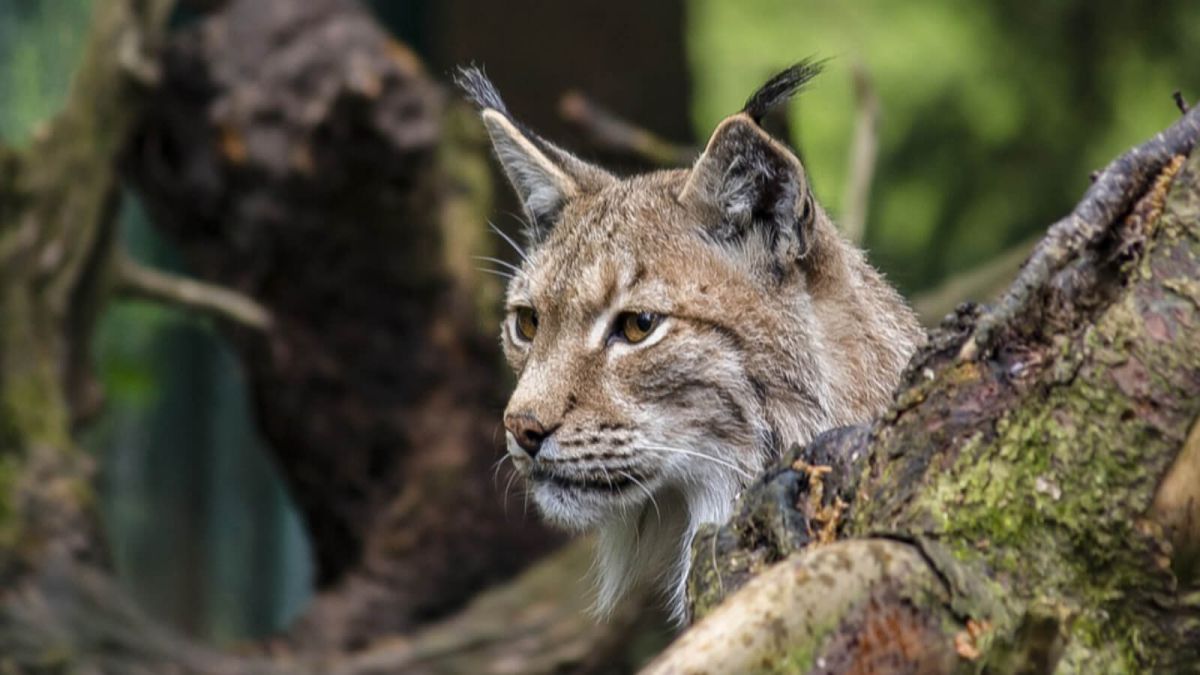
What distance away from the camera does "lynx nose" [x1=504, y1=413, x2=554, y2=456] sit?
11.5 feet

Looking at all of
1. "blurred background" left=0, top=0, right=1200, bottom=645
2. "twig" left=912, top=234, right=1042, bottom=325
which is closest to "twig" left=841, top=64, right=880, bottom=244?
"twig" left=912, top=234, right=1042, bottom=325

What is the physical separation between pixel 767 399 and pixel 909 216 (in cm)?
635

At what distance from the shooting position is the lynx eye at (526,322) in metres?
3.89

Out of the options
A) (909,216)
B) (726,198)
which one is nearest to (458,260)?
(909,216)

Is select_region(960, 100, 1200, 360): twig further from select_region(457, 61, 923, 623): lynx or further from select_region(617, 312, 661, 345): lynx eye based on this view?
select_region(617, 312, 661, 345): lynx eye

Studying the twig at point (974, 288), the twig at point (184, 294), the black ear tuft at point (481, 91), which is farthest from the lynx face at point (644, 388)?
the twig at point (184, 294)

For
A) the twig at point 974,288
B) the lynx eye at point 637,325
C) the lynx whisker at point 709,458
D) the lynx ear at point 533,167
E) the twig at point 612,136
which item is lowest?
the twig at point 974,288

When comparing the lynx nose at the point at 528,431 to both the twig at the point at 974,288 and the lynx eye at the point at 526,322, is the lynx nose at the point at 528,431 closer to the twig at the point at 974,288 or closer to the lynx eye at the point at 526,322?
the lynx eye at the point at 526,322

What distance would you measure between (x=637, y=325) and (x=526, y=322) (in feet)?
1.46

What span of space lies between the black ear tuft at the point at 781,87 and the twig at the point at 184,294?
4436 mm

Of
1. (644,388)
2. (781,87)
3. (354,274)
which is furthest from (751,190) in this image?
(354,274)

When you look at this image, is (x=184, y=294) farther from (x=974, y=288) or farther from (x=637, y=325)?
(x=637, y=325)

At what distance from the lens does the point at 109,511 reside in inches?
376

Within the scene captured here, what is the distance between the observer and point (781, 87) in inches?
128
